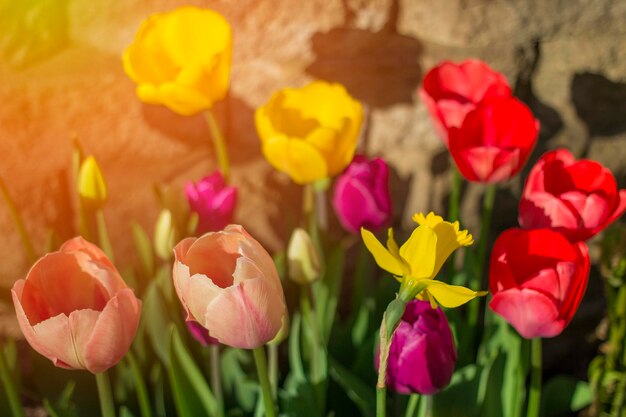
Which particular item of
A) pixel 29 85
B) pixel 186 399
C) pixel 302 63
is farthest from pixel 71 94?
pixel 186 399

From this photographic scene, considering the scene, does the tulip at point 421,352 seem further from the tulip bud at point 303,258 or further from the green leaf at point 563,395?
the green leaf at point 563,395

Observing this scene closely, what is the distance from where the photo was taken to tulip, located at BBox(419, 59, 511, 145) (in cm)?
110

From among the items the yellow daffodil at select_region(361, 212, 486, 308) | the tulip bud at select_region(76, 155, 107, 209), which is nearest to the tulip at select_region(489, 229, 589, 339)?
the yellow daffodil at select_region(361, 212, 486, 308)

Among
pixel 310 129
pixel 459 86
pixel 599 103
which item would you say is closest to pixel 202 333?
pixel 310 129

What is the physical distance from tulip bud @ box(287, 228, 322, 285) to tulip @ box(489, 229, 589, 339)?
0.77 feet

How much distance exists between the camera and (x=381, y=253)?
2.27 ft

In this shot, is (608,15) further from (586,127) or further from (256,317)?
(256,317)

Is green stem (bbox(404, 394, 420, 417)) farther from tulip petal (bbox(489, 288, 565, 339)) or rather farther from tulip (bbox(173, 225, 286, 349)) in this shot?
tulip (bbox(173, 225, 286, 349))

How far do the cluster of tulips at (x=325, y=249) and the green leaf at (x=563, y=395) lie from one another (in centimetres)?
16

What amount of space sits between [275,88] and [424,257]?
73 centimetres

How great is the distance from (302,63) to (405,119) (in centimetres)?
20

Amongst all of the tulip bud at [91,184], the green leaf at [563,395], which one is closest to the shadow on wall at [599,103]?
the green leaf at [563,395]

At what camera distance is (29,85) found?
3.94 feet

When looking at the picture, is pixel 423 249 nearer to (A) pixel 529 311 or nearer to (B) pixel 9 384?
(A) pixel 529 311
